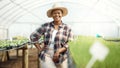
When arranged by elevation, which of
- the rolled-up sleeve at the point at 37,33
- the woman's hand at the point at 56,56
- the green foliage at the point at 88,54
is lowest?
the woman's hand at the point at 56,56

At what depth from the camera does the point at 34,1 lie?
1339 cm

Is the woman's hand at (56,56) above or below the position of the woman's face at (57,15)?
below

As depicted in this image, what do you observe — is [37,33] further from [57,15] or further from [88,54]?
[88,54]

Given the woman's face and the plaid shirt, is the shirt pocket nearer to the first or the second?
the plaid shirt

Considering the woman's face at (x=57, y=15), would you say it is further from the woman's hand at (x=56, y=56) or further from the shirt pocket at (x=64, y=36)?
the woman's hand at (x=56, y=56)

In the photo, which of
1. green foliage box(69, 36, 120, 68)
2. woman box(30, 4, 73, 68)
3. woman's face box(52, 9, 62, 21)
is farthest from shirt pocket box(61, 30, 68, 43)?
green foliage box(69, 36, 120, 68)

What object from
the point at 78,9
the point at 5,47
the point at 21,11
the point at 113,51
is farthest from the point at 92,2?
the point at 113,51

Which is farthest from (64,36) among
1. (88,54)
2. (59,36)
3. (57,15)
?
(88,54)

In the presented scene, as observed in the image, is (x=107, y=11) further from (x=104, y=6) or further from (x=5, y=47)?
(x=5, y=47)

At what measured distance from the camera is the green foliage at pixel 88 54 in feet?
3.33

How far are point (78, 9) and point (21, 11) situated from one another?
160 inches

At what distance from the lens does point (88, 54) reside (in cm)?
106

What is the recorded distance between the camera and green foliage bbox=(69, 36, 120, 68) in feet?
3.33

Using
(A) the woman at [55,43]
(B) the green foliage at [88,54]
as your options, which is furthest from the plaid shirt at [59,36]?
(B) the green foliage at [88,54]
